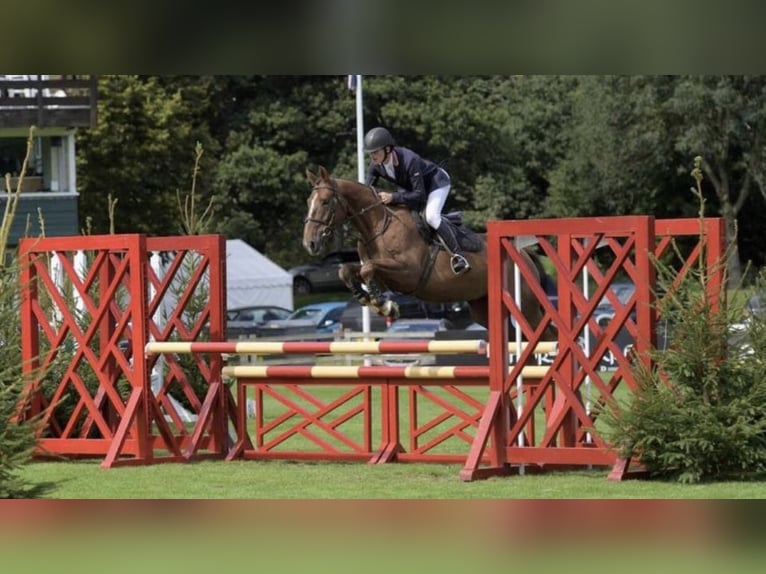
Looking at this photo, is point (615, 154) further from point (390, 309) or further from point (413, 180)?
point (390, 309)

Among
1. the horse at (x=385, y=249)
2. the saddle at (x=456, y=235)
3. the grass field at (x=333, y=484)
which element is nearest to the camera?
the grass field at (x=333, y=484)

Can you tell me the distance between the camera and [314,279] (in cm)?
4469

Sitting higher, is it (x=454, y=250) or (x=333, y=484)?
(x=454, y=250)

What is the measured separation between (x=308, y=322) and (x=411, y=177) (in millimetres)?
21512

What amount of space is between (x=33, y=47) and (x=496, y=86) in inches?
1923

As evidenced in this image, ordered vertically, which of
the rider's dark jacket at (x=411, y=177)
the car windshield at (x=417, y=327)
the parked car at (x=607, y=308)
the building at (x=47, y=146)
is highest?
the building at (x=47, y=146)

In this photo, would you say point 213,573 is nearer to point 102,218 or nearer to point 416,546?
point 416,546

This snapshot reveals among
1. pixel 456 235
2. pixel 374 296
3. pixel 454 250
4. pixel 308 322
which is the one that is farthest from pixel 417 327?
pixel 374 296

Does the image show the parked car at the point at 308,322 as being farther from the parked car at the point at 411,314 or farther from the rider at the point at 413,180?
the rider at the point at 413,180

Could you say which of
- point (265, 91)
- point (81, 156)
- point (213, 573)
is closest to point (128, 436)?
point (213, 573)

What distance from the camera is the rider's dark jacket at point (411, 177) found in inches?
374

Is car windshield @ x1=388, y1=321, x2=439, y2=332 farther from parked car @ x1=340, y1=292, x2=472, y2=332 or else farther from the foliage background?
the foliage background

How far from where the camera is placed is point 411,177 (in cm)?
961

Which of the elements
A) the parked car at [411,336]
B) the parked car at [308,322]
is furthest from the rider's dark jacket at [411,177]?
the parked car at [308,322]
